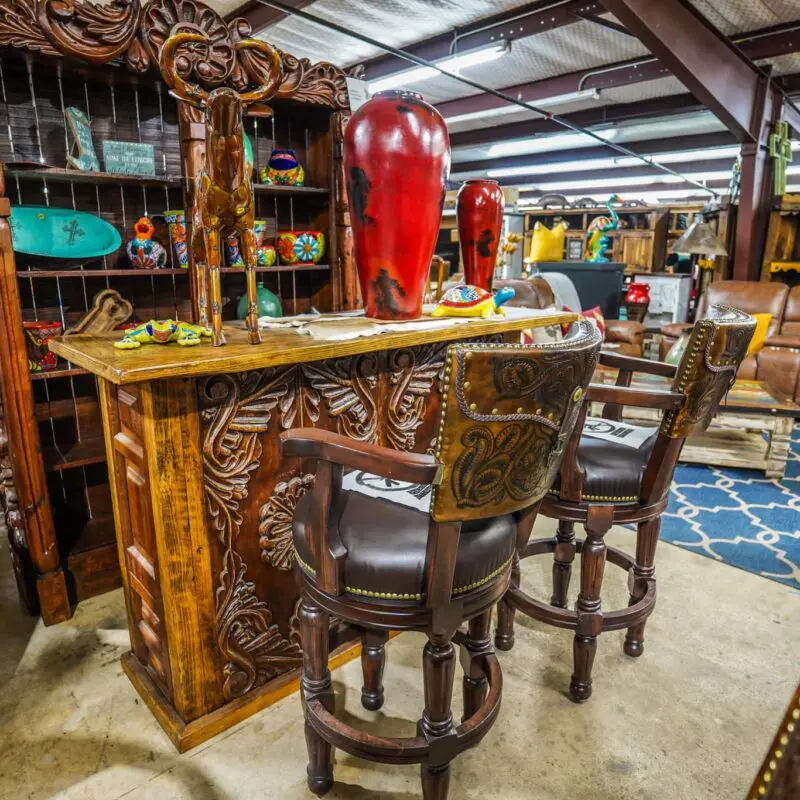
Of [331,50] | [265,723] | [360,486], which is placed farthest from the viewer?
[331,50]

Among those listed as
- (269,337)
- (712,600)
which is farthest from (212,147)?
(712,600)

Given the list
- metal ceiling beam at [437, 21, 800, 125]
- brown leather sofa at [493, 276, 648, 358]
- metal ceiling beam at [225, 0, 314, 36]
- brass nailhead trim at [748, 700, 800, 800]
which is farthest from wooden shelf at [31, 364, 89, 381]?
metal ceiling beam at [437, 21, 800, 125]

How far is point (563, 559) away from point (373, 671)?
0.77 m

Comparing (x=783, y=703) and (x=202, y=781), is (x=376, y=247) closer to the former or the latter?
(x=202, y=781)

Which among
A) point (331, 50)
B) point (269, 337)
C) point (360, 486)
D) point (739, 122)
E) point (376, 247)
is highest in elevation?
point (331, 50)

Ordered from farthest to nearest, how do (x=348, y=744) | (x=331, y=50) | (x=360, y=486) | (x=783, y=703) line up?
(x=331, y=50) → (x=783, y=703) → (x=360, y=486) → (x=348, y=744)

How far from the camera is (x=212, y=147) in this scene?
127 centimetres

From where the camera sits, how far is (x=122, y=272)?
90.3 inches

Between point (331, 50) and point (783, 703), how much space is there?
223 inches

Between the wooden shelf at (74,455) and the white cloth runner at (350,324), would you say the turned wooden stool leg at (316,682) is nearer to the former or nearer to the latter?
the white cloth runner at (350,324)

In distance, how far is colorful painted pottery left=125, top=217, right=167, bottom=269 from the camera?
238cm

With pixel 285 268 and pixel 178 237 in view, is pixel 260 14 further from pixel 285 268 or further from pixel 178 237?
pixel 178 237

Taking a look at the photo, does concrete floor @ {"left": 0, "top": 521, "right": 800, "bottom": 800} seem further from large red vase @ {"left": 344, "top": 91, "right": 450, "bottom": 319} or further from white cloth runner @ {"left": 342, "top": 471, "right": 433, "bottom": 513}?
large red vase @ {"left": 344, "top": 91, "right": 450, "bottom": 319}

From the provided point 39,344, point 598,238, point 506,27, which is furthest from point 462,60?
point 39,344
